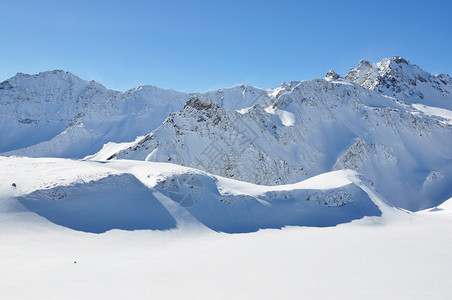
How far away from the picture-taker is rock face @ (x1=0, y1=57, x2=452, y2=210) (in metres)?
43.9

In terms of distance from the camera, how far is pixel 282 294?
7070 millimetres

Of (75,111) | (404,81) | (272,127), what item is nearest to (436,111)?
(404,81)

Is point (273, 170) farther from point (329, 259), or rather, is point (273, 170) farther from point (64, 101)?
point (64, 101)

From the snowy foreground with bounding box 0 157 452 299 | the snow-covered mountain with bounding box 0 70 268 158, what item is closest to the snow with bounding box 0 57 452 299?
the snowy foreground with bounding box 0 157 452 299

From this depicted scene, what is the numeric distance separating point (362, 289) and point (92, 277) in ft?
24.6

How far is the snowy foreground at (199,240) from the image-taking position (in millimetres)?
7430

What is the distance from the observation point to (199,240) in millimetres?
14820

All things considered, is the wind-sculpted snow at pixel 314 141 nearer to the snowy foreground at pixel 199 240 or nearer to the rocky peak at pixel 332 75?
the rocky peak at pixel 332 75

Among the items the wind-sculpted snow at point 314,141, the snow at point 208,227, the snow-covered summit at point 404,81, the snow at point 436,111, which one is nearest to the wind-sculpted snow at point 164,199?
the snow at point 208,227

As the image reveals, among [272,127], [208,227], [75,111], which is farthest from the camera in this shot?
[75,111]

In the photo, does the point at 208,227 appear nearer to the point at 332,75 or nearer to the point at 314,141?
the point at 314,141

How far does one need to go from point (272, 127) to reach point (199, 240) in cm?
4596

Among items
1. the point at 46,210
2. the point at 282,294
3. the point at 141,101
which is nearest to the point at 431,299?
the point at 282,294

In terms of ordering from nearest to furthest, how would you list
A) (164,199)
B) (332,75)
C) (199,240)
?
(199,240)
(164,199)
(332,75)
